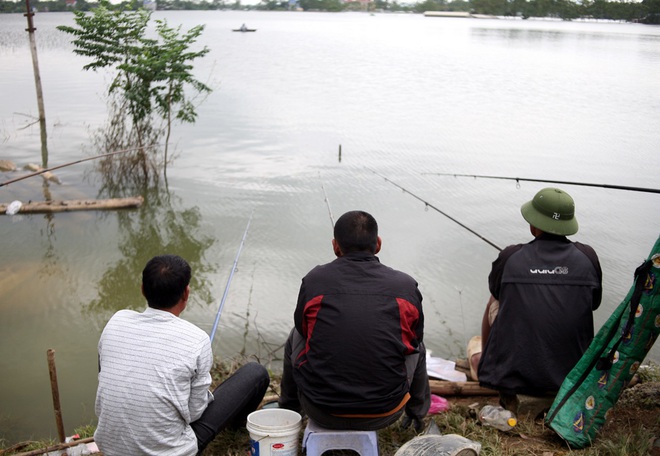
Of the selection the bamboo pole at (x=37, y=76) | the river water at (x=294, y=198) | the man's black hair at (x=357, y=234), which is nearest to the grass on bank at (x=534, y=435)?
the man's black hair at (x=357, y=234)

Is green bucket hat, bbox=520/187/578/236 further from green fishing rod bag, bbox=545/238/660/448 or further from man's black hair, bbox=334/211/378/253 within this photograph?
man's black hair, bbox=334/211/378/253

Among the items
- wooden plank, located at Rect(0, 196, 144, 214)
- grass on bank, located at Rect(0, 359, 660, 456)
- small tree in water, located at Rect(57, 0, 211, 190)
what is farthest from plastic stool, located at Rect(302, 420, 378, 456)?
small tree in water, located at Rect(57, 0, 211, 190)

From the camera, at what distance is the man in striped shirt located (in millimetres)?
2459

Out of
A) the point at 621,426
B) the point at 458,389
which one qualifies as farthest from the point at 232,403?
the point at 621,426

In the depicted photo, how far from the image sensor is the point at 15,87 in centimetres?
1820

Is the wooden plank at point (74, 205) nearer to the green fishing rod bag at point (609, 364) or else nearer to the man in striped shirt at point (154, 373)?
the man in striped shirt at point (154, 373)

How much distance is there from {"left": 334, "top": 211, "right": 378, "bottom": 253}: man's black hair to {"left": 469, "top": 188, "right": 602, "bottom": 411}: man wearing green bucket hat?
0.76 meters

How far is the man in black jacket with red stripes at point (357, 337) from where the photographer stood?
263cm

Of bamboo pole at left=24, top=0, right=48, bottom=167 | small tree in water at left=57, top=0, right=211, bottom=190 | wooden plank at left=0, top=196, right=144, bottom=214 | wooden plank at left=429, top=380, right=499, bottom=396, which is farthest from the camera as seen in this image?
bamboo pole at left=24, top=0, right=48, bottom=167

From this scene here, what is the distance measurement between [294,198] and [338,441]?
6.48 m

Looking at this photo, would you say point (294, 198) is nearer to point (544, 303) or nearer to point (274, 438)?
point (544, 303)

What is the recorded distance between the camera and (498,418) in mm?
3217

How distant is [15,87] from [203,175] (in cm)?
1044

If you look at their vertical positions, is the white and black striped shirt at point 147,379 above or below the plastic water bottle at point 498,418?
above
